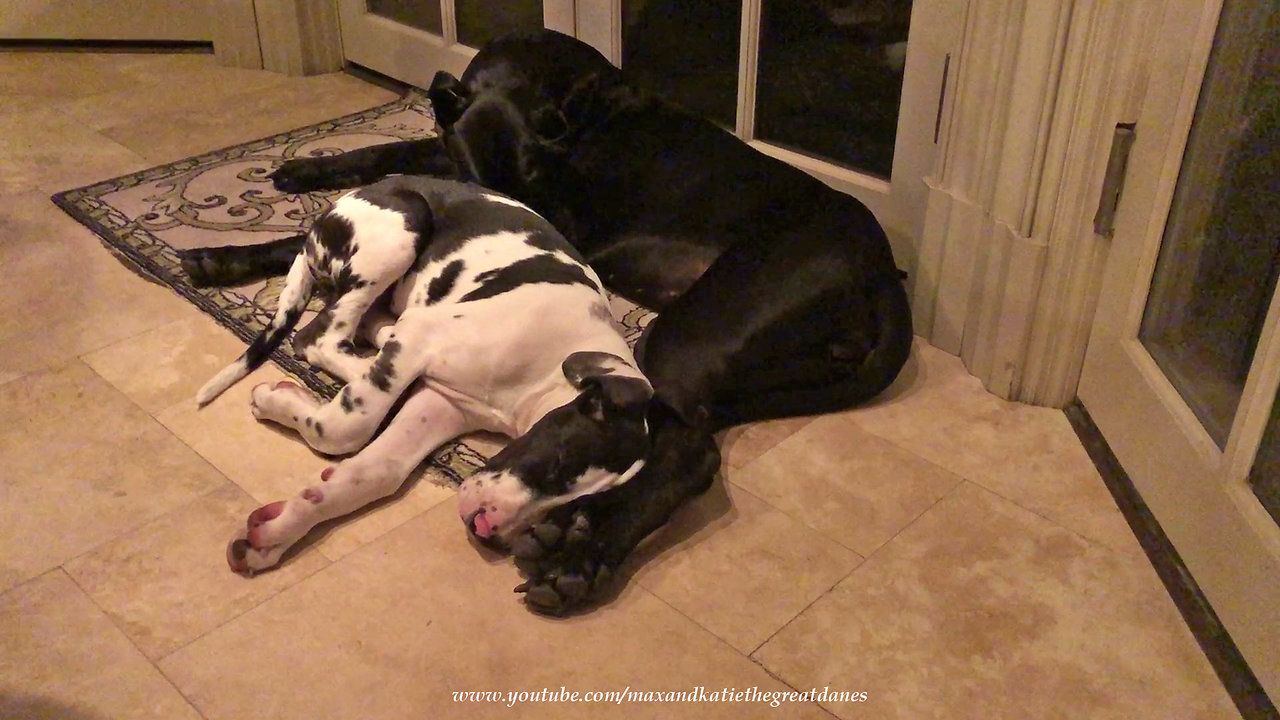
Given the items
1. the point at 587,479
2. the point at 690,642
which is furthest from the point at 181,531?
the point at 690,642

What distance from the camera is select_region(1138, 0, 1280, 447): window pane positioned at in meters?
1.47

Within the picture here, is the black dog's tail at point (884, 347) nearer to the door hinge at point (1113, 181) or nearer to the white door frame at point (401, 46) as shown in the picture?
the door hinge at point (1113, 181)

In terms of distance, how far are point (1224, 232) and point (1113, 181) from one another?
0.19 metres

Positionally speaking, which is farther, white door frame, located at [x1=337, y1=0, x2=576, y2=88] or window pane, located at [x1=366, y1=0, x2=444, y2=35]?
window pane, located at [x1=366, y1=0, x2=444, y2=35]

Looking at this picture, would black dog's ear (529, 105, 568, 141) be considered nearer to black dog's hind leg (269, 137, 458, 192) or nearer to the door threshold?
black dog's hind leg (269, 137, 458, 192)

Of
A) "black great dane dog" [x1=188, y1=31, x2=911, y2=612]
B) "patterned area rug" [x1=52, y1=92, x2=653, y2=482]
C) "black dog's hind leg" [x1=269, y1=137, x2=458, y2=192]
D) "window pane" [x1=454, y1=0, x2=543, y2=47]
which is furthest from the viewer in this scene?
"window pane" [x1=454, y1=0, x2=543, y2=47]

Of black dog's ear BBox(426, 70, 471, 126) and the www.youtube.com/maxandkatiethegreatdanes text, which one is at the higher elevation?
black dog's ear BBox(426, 70, 471, 126)

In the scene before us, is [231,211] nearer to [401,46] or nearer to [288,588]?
[401,46]

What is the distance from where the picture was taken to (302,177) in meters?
2.58

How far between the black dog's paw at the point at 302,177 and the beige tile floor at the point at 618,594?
69cm

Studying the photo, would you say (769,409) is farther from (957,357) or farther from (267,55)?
(267,55)

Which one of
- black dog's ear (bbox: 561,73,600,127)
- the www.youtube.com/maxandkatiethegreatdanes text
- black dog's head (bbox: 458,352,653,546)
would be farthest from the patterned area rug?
the www.youtube.com/maxandkatiethegreatdanes text

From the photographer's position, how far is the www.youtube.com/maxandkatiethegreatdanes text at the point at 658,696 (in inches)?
51.3

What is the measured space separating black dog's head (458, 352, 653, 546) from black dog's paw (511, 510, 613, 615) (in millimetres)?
29
